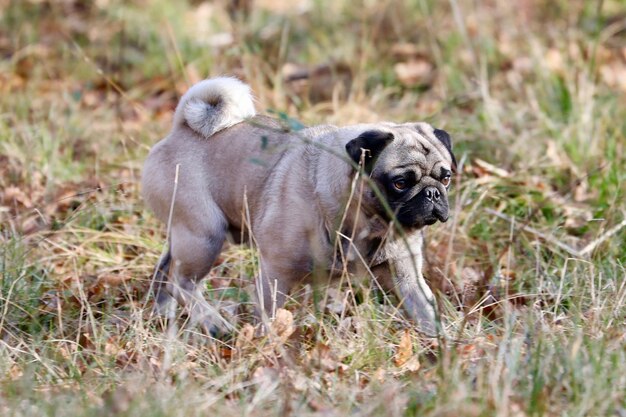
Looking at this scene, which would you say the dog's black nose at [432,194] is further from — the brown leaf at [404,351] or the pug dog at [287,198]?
the brown leaf at [404,351]

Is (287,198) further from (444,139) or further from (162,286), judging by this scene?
(162,286)

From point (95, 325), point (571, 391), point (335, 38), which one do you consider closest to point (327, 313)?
point (95, 325)

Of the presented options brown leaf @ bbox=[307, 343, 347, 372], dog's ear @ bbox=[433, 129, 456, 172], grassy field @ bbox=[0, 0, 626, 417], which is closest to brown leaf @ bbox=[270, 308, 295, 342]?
grassy field @ bbox=[0, 0, 626, 417]

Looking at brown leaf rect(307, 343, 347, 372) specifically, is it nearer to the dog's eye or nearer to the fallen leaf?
the dog's eye

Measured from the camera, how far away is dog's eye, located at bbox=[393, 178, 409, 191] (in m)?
4.92

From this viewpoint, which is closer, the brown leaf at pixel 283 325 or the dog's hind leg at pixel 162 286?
the brown leaf at pixel 283 325

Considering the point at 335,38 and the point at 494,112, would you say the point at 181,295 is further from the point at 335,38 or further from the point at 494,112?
the point at 335,38

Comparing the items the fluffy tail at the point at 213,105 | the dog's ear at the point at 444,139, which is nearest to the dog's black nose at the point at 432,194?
the dog's ear at the point at 444,139

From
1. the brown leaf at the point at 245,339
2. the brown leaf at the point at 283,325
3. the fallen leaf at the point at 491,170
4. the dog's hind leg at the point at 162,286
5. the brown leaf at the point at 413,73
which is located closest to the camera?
the brown leaf at the point at 245,339

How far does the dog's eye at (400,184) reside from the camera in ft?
16.1

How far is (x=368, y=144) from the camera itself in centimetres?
485

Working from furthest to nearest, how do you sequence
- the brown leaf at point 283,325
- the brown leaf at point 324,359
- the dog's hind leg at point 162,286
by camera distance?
the dog's hind leg at point 162,286 < the brown leaf at point 283,325 < the brown leaf at point 324,359

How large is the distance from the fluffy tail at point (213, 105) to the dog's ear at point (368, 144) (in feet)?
3.22

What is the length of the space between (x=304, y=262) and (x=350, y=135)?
71 cm
